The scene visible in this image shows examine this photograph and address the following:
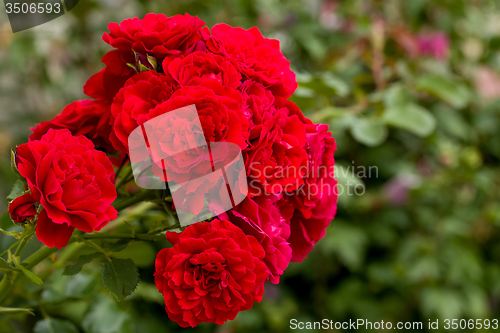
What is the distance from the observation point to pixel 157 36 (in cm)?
32

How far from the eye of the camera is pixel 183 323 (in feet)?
0.97

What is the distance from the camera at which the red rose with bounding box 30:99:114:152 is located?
13.7 inches

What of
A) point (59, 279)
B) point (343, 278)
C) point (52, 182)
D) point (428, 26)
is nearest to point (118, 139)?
point (52, 182)

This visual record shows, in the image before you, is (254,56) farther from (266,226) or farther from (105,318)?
(105,318)

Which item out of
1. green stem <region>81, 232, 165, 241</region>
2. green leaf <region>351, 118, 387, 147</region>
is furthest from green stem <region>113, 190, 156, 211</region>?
green leaf <region>351, 118, 387, 147</region>

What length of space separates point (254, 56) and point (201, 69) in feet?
0.19

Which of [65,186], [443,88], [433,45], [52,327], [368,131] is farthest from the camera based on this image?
[433,45]

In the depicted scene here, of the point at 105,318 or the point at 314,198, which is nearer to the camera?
the point at 314,198

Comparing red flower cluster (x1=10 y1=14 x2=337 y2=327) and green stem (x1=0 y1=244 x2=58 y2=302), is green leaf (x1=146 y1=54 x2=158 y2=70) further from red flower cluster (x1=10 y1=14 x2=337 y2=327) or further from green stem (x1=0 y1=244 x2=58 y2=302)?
green stem (x1=0 y1=244 x2=58 y2=302)

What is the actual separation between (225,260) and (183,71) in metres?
0.15

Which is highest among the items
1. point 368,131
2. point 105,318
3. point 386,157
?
point 368,131

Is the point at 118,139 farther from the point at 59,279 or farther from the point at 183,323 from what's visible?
the point at 59,279

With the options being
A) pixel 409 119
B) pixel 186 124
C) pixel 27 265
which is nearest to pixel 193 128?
pixel 186 124

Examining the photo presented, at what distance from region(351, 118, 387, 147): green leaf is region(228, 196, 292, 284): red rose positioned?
1.22 ft
